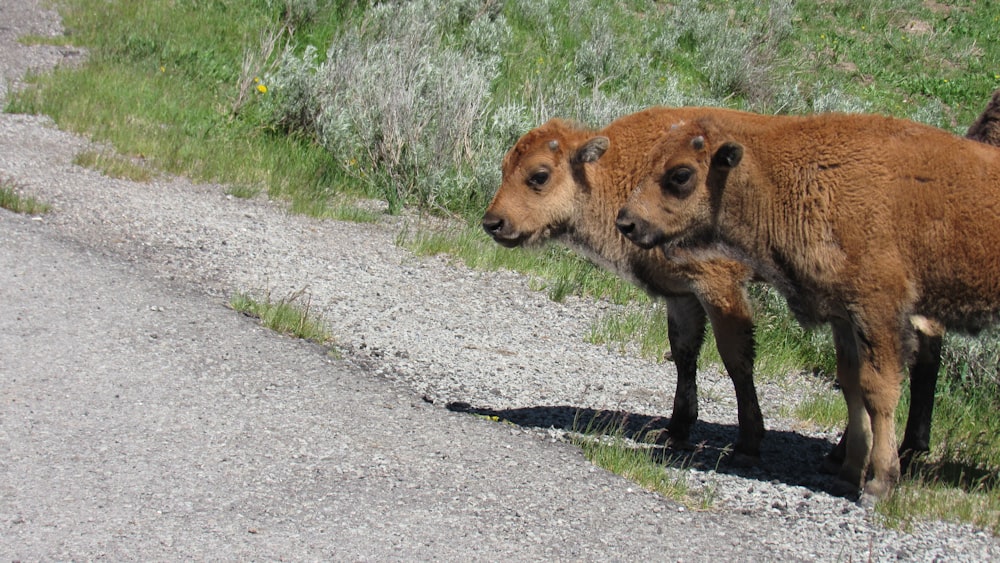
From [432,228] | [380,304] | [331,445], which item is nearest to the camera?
[331,445]

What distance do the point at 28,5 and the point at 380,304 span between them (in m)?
11.0

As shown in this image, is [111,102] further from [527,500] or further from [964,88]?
[964,88]

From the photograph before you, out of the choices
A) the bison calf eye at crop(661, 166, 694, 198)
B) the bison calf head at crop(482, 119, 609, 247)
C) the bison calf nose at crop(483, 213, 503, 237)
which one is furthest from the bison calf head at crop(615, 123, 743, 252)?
the bison calf nose at crop(483, 213, 503, 237)

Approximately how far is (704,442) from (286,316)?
3188mm

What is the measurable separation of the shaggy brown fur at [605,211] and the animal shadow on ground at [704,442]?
0.16 metres

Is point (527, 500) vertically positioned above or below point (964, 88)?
below

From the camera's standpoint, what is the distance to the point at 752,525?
20.0 ft

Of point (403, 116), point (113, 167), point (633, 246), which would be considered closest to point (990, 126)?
point (633, 246)

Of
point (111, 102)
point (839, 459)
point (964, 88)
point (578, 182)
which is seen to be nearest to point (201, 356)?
point (578, 182)

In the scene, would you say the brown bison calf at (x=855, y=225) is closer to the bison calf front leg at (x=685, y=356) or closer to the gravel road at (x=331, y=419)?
the bison calf front leg at (x=685, y=356)

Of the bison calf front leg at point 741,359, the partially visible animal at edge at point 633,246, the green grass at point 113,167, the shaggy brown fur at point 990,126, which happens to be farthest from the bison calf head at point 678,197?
the green grass at point 113,167

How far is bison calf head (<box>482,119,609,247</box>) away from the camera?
7914mm

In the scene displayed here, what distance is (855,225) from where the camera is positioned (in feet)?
21.2

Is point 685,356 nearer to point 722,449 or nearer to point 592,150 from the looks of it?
point 722,449
